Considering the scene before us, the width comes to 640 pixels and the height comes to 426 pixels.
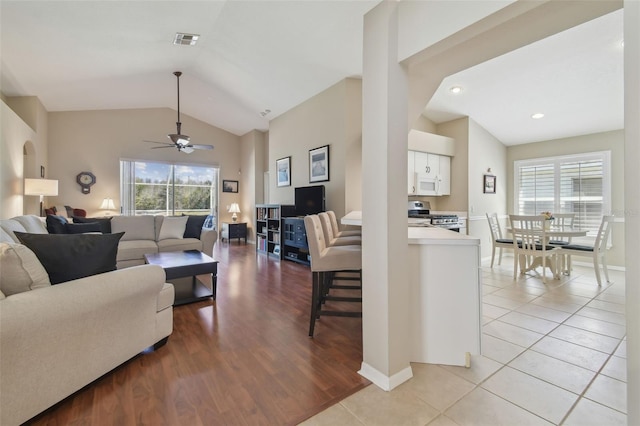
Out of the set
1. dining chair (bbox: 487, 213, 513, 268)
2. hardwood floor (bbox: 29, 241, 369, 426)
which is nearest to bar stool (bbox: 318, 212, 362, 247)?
hardwood floor (bbox: 29, 241, 369, 426)

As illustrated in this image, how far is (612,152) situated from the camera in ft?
14.9

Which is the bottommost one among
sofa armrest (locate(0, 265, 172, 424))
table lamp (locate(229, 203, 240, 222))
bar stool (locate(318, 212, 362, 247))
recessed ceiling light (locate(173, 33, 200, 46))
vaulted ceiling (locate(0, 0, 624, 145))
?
sofa armrest (locate(0, 265, 172, 424))

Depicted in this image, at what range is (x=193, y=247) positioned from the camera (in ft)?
14.9

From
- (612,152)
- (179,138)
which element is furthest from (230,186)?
(612,152)

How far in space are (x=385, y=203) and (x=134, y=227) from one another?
4.40 m

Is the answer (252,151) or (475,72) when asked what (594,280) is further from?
(252,151)

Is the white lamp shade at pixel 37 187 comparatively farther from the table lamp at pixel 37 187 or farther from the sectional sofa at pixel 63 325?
A: the sectional sofa at pixel 63 325

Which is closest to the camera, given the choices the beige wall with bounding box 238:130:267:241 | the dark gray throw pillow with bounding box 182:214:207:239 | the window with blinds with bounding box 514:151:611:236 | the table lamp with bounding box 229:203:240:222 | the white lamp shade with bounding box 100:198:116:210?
the window with blinds with bounding box 514:151:611:236

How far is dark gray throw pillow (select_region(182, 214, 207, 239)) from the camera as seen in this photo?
4795 mm

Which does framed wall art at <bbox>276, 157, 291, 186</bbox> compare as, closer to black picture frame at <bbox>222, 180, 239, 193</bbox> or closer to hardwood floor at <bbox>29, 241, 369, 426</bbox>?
black picture frame at <bbox>222, 180, 239, 193</bbox>

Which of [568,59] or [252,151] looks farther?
[252,151]

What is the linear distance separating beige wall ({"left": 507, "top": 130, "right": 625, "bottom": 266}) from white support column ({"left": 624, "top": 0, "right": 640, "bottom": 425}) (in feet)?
16.4

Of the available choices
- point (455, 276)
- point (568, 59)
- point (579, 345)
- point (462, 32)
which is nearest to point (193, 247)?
point (455, 276)

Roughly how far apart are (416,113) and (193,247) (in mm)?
3839
